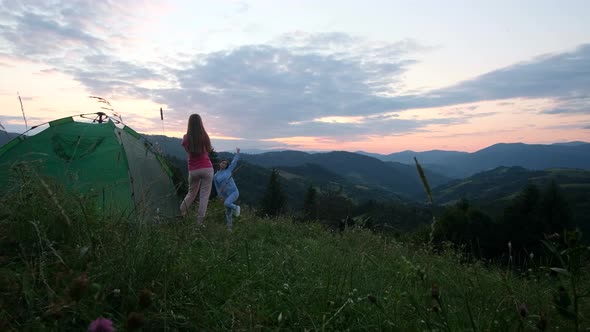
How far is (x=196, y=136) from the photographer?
7203mm

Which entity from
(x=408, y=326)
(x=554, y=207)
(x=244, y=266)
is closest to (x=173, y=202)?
(x=244, y=266)

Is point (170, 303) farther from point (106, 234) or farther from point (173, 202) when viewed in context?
point (173, 202)

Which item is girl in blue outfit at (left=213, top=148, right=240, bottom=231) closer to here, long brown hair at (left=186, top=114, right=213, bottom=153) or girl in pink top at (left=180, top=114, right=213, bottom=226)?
girl in pink top at (left=180, top=114, right=213, bottom=226)

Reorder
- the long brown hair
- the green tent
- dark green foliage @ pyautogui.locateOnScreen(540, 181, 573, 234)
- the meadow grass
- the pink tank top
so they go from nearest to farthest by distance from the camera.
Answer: the meadow grass, the green tent, the long brown hair, the pink tank top, dark green foliage @ pyautogui.locateOnScreen(540, 181, 573, 234)

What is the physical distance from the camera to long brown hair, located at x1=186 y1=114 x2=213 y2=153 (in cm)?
717

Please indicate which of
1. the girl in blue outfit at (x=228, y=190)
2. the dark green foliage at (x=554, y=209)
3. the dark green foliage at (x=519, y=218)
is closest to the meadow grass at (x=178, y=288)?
the girl in blue outfit at (x=228, y=190)

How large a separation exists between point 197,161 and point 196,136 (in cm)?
52

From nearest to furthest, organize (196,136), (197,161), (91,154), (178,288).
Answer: (178,288) → (91,154) → (196,136) → (197,161)

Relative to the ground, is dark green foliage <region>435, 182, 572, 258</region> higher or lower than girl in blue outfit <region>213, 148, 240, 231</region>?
lower

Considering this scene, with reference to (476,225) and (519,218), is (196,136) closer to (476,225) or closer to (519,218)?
(476,225)

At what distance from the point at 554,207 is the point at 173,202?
39.0 meters

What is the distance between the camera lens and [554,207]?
35.0 meters

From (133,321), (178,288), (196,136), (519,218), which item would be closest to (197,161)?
(196,136)

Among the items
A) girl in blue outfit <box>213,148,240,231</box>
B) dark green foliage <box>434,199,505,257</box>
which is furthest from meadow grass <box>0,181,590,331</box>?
dark green foliage <box>434,199,505,257</box>
